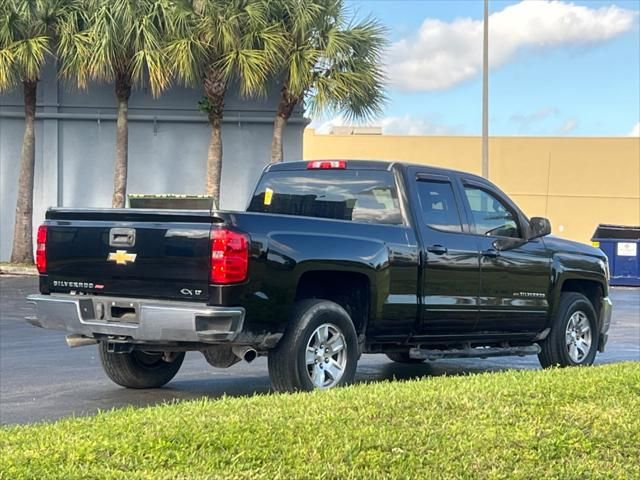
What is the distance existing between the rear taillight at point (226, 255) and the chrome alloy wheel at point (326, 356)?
0.96 m

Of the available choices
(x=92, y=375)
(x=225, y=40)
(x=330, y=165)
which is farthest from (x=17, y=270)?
(x=330, y=165)

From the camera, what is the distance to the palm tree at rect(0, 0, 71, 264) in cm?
2338

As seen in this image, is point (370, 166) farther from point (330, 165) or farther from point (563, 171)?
point (563, 171)

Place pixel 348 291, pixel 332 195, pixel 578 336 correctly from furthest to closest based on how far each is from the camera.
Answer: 1. pixel 578 336
2. pixel 332 195
3. pixel 348 291

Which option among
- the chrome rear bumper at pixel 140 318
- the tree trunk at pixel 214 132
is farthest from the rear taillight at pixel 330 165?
the tree trunk at pixel 214 132

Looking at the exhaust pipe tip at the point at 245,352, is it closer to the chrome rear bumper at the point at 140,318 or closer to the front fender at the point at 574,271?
the chrome rear bumper at the point at 140,318

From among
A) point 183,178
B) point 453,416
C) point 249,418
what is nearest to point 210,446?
point 249,418

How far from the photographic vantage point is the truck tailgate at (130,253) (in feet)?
23.1

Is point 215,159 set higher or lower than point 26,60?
lower

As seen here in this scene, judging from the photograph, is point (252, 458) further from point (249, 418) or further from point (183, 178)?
point (183, 178)

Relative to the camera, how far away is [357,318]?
822 centimetres

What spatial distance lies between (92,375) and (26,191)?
16525mm

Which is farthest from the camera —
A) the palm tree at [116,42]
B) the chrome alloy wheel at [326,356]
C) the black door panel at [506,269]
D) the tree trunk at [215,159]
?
the tree trunk at [215,159]

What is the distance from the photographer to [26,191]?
25.0 metres
